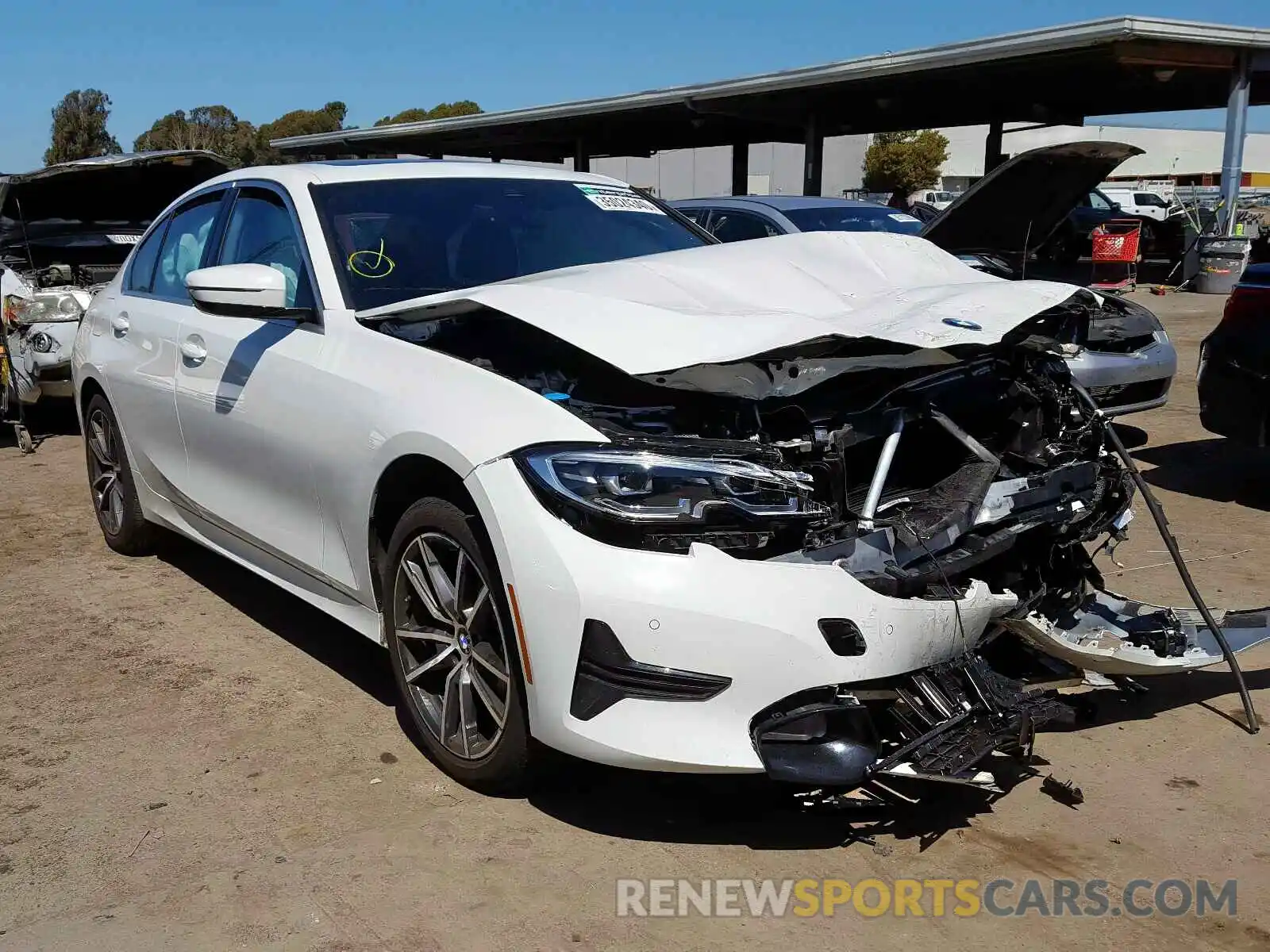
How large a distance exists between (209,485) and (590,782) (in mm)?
2030

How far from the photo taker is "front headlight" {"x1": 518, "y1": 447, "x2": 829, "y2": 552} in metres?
2.82

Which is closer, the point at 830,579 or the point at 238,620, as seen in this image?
the point at 830,579

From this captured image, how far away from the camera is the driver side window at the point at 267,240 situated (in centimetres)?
410

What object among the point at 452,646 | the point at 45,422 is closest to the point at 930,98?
the point at 45,422

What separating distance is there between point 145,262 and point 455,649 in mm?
3122

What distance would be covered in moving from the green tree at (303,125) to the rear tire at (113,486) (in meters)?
60.8

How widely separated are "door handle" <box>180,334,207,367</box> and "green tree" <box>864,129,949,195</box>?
53.4m

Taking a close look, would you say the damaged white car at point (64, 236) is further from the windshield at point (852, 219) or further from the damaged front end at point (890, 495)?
the damaged front end at point (890, 495)

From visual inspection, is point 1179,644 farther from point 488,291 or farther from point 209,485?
point 209,485

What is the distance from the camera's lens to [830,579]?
9.26ft

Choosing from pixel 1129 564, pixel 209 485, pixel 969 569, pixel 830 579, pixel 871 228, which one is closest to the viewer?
pixel 830 579

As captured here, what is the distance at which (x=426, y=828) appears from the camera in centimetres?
317

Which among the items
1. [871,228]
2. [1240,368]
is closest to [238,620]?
[1240,368]

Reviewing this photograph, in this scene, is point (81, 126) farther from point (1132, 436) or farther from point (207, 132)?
point (1132, 436)
